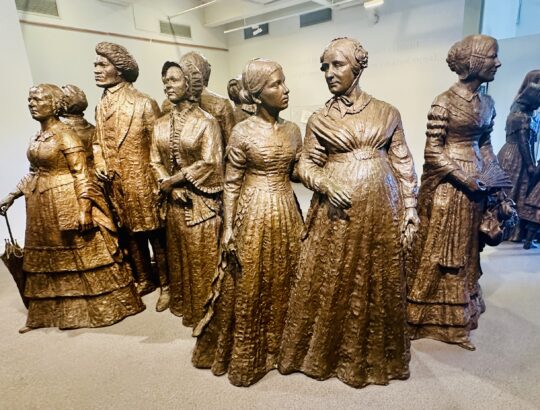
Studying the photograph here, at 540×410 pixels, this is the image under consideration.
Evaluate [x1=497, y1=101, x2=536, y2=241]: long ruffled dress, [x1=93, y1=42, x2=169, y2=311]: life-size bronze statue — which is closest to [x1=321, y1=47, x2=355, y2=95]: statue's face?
[x1=93, y1=42, x2=169, y2=311]: life-size bronze statue

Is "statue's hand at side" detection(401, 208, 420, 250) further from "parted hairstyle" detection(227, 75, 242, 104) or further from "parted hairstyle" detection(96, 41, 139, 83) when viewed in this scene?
"parted hairstyle" detection(96, 41, 139, 83)

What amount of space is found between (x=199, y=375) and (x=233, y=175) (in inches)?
51.8

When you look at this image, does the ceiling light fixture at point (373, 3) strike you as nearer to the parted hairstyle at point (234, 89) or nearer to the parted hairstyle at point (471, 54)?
the parted hairstyle at point (234, 89)

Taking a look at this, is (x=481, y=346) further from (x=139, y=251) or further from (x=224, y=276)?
(x=139, y=251)

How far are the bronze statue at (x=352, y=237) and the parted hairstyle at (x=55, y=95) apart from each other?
1.99m

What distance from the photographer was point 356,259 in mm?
1910

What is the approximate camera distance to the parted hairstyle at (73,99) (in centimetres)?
307

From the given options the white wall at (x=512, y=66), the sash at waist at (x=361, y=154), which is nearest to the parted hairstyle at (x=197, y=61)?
the sash at waist at (x=361, y=154)

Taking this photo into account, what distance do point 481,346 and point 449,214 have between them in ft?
3.19

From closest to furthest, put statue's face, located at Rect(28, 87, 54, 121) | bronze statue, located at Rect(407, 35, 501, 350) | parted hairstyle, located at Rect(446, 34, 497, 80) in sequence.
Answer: parted hairstyle, located at Rect(446, 34, 497, 80) < bronze statue, located at Rect(407, 35, 501, 350) < statue's face, located at Rect(28, 87, 54, 121)

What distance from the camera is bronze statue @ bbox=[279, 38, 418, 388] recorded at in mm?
1806

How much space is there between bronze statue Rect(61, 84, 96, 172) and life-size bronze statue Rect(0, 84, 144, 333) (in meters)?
0.33

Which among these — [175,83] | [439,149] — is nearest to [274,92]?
[175,83]

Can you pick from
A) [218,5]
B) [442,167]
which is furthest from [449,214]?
[218,5]
